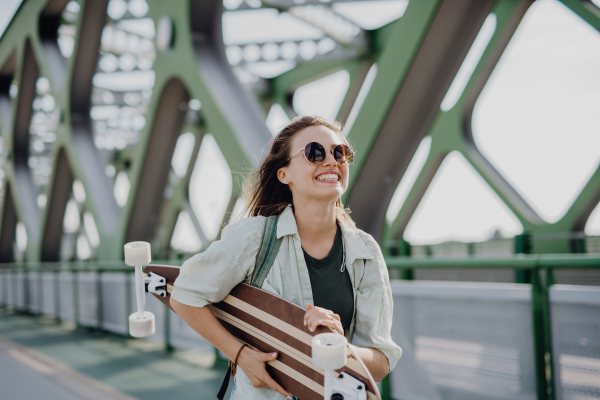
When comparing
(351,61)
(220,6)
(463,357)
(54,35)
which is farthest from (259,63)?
(463,357)

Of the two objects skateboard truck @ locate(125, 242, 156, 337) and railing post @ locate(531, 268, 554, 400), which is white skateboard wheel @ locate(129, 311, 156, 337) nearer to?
skateboard truck @ locate(125, 242, 156, 337)

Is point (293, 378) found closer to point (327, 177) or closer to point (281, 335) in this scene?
point (281, 335)

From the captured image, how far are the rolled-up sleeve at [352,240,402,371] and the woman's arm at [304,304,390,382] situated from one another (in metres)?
0.03

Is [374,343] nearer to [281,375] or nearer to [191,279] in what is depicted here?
[281,375]

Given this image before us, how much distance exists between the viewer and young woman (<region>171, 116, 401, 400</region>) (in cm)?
175

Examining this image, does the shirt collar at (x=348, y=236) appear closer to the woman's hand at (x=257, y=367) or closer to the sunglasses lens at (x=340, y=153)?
the sunglasses lens at (x=340, y=153)

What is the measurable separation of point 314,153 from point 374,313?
625 mm

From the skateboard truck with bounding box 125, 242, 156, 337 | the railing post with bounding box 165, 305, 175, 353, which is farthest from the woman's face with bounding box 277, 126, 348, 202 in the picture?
the railing post with bounding box 165, 305, 175, 353

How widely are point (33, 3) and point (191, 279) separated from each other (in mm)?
14788

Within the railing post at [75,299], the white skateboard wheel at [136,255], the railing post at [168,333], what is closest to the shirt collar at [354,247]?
the white skateboard wheel at [136,255]

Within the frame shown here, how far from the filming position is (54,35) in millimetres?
13781

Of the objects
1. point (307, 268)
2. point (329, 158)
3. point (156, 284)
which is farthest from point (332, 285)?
point (156, 284)

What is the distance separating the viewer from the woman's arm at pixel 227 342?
5.66 feet

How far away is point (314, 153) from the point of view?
1866 mm
